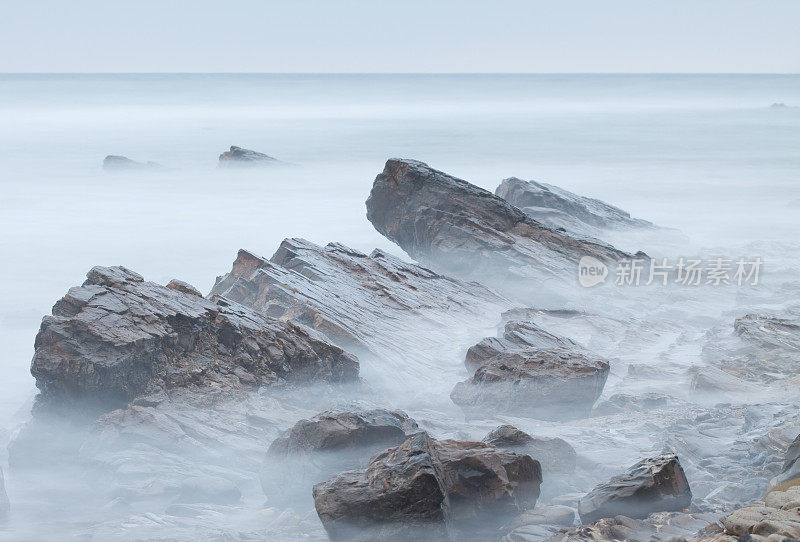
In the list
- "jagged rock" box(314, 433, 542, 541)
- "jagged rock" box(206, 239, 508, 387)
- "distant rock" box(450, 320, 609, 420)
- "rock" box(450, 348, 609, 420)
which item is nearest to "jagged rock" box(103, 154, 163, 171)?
"jagged rock" box(206, 239, 508, 387)

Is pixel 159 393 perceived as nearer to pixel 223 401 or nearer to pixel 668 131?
pixel 223 401

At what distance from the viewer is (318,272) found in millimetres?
13344

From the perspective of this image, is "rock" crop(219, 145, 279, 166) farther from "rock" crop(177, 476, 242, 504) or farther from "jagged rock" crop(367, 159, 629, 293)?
"rock" crop(177, 476, 242, 504)

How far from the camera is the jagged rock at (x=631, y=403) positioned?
33.5ft

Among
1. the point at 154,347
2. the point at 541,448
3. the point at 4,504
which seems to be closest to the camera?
the point at 4,504

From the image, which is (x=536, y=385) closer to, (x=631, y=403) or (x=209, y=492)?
(x=631, y=403)

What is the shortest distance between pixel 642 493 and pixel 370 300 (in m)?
6.79

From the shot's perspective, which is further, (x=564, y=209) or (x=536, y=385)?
(x=564, y=209)

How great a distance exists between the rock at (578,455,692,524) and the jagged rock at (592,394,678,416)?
2.93m

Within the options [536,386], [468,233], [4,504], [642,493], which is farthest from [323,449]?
[468,233]

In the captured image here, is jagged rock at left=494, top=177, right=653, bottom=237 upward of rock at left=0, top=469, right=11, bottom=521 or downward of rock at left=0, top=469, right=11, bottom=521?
upward

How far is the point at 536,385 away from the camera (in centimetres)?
1005

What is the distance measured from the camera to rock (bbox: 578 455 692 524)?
272 inches

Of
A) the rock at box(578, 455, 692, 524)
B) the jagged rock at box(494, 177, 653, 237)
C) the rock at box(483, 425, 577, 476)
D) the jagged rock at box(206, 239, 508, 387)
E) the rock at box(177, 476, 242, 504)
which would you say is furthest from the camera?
the jagged rock at box(494, 177, 653, 237)
